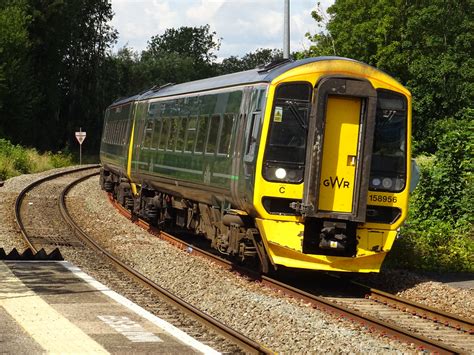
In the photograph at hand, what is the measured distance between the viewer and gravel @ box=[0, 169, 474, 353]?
8.61 meters

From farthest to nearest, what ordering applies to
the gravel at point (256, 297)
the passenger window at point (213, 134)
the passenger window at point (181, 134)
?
the passenger window at point (181, 134), the passenger window at point (213, 134), the gravel at point (256, 297)

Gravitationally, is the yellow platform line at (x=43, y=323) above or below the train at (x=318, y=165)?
below

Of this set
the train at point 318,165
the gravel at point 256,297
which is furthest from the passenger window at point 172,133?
the train at point 318,165

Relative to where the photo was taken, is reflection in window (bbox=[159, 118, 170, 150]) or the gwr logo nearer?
the gwr logo

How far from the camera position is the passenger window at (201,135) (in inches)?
558

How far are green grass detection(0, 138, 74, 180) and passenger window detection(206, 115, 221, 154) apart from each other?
900 inches

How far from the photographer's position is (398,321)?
10016mm

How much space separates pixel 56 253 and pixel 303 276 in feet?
13.3

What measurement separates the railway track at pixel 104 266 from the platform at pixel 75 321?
38 centimetres

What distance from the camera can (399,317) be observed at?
404 inches

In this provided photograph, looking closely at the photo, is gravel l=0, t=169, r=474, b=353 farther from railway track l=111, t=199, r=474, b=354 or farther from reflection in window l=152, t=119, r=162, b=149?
reflection in window l=152, t=119, r=162, b=149

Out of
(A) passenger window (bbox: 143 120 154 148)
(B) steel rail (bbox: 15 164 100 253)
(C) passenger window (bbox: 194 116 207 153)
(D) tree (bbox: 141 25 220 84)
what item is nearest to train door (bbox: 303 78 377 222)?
(C) passenger window (bbox: 194 116 207 153)

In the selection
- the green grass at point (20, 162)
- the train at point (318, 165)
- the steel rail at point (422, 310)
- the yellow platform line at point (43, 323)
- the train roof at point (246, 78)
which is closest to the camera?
the yellow platform line at point (43, 323)

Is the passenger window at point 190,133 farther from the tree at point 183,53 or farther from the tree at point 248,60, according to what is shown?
the tree at point 248,60
